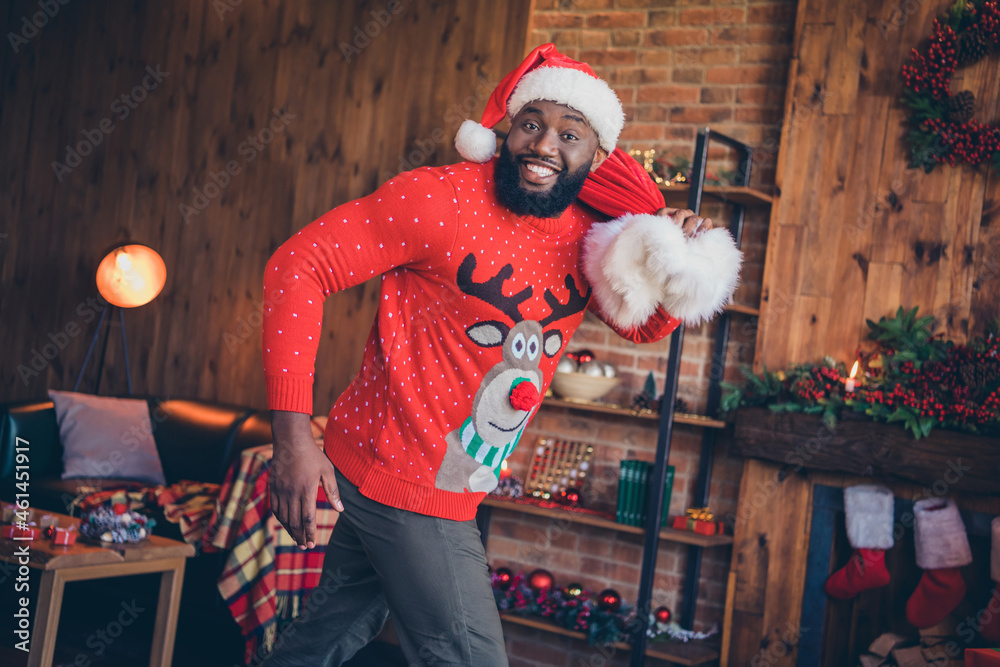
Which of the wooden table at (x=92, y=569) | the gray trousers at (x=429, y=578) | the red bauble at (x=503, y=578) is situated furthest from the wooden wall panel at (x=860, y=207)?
the wooden table at (x=92, y=569)

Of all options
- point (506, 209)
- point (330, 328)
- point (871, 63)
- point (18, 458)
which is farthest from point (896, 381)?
point (18, 458)

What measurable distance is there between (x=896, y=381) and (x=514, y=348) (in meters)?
1.79

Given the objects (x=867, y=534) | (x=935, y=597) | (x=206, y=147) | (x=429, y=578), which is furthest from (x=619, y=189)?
(x=206, y=147)

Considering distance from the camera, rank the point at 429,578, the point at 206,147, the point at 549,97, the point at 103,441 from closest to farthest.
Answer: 1. the point at 429,578
2. the point at 549,97
3. the point at 103,441
4. the point at 206,147

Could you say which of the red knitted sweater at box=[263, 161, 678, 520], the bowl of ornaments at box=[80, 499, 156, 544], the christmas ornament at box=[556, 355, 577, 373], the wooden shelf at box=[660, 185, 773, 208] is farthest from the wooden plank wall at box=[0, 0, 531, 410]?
the red knitted sweater at box=[263, 161, 678, 520]

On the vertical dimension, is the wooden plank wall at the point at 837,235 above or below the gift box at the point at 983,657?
above

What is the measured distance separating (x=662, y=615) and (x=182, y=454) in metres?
2.30

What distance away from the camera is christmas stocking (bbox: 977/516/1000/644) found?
2816mm

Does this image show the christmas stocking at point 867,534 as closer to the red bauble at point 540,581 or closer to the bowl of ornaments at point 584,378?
the bowl of ornaments at point 584,378

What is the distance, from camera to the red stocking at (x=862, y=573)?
3.04 m

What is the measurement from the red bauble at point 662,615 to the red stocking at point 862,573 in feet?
2.08

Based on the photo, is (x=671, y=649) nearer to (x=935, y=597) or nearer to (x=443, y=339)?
(x=935, y=597)

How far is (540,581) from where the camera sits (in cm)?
353

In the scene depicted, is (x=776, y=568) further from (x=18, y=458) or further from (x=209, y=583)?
(x=18, y=458)
